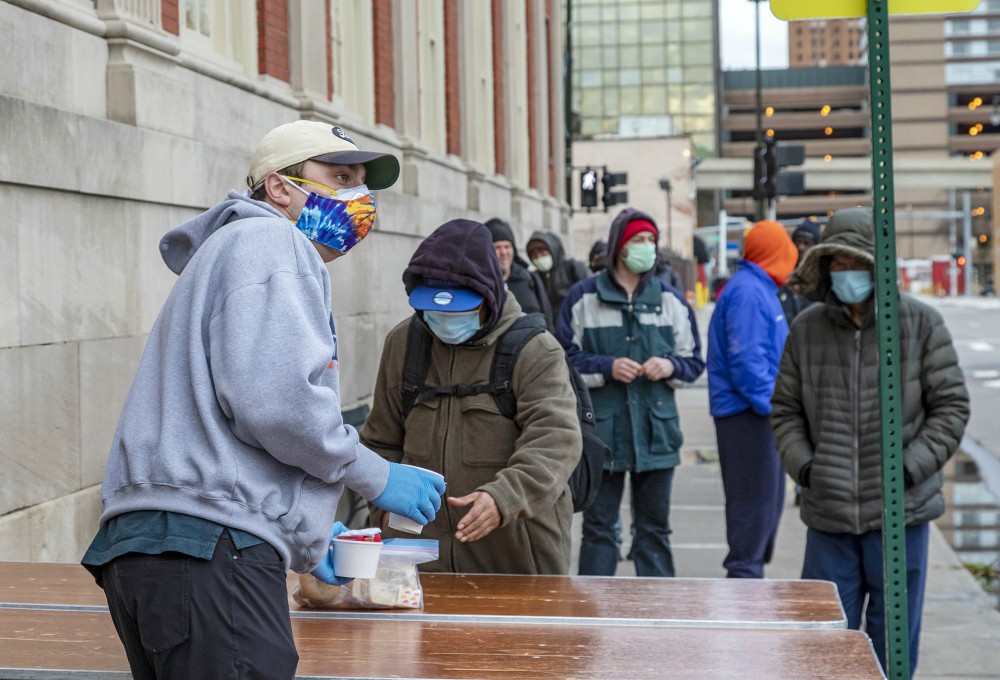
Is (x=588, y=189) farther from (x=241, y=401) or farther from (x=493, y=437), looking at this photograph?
(x=241, y=401)

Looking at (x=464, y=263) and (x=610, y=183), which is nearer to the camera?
(x=464, y=263)

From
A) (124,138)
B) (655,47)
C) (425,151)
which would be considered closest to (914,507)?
(124,138)

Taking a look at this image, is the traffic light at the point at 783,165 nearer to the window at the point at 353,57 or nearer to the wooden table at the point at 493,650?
the window at the point at 353,57

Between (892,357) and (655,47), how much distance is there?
409 feet

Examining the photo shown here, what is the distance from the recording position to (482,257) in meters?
4.62

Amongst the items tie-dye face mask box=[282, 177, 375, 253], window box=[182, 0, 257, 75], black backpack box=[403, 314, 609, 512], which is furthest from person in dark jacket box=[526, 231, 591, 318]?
tie-dye face mask box=[282, 177, 375, 253]

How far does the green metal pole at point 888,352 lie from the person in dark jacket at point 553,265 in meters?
10.3

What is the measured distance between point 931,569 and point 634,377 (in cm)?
283

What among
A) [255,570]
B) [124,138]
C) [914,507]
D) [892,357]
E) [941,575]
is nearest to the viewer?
[255,570]

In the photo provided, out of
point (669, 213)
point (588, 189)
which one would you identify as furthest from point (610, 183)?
point (669, 213)

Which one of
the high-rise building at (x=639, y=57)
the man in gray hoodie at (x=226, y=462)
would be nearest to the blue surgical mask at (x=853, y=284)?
the man in gray hoodie at (x=226, y=462)

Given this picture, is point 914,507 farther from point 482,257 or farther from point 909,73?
point 909,73

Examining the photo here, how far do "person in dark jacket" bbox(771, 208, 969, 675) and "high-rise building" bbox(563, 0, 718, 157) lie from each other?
119 meters

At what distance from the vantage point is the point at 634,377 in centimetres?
757
